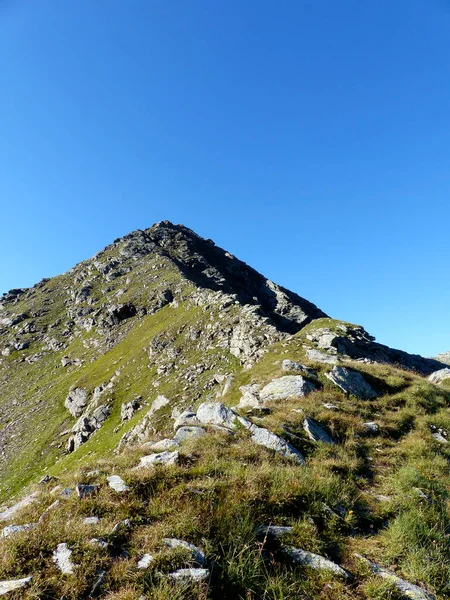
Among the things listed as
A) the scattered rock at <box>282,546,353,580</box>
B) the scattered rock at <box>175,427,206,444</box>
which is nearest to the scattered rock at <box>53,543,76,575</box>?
the scattered rock at <box>282,546,353,580</box>

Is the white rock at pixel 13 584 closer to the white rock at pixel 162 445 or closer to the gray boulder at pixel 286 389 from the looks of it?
the white rock at pixel 162 445

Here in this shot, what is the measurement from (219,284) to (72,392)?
6002 centimetres

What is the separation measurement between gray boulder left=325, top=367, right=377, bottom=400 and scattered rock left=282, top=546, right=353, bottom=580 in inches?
506

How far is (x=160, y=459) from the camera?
10.2 meters

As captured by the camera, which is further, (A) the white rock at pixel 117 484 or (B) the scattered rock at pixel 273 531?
(A) the white rock at pixel 117 484

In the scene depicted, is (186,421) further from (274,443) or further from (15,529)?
(15,529)

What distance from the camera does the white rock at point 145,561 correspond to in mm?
5785

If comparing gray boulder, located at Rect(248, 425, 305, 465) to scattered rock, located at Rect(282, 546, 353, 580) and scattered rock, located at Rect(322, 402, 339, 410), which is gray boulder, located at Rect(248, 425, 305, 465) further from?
scattered rock, located at Rect(322, 402, 339, 410)

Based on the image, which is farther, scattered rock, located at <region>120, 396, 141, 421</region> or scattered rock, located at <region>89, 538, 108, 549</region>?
scattered rock, located at <region>120, 396, 141, 421</region>

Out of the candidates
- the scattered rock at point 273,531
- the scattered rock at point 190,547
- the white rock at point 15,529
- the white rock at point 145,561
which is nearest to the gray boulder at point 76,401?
the white rock at point 15,529

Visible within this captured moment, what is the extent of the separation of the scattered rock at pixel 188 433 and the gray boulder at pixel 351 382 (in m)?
9.92

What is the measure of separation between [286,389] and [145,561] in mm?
13202

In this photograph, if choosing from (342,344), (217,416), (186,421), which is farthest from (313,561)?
(342,344)

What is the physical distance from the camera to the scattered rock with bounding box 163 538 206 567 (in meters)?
6.09
